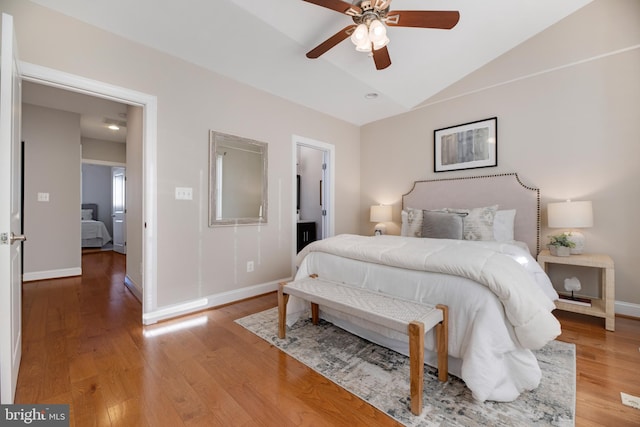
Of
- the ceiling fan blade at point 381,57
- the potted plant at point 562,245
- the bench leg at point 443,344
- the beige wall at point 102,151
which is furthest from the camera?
the beige wall at point 102,151

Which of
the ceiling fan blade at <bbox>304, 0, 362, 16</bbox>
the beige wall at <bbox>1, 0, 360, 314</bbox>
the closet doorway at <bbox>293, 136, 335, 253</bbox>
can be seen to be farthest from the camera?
the closet doorway at <bbox>293, 136, 335, 253</bbox>

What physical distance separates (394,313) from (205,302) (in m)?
2.09

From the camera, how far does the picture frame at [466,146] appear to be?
3.35 meters

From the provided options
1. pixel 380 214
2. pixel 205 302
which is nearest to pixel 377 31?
pixel 380 214

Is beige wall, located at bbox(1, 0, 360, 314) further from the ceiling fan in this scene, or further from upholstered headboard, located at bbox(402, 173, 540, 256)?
upholstered headboard, located at bbox(402, 173, 540, 256)

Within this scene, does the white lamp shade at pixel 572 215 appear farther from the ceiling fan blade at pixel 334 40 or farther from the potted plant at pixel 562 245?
the ceiling fan blade at pixel 334 40

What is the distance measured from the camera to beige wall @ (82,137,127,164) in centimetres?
519

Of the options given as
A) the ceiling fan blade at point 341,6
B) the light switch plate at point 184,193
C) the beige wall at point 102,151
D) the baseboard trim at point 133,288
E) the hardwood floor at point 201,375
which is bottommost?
the hardwood floor at point 201,375

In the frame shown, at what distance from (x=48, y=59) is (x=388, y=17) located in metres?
2.50

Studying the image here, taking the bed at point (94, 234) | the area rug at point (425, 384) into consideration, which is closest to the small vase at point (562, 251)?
the area rug at point (425, 384)

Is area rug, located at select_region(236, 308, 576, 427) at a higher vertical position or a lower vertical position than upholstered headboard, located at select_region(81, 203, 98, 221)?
lower

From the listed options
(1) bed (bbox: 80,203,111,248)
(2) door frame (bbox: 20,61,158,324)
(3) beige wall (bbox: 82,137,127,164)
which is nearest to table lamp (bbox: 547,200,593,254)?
(2) door frame (bbox: 20,61,158,324)

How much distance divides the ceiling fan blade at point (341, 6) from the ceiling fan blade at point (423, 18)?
0.79 feet

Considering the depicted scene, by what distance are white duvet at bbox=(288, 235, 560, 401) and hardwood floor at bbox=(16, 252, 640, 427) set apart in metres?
0.36
